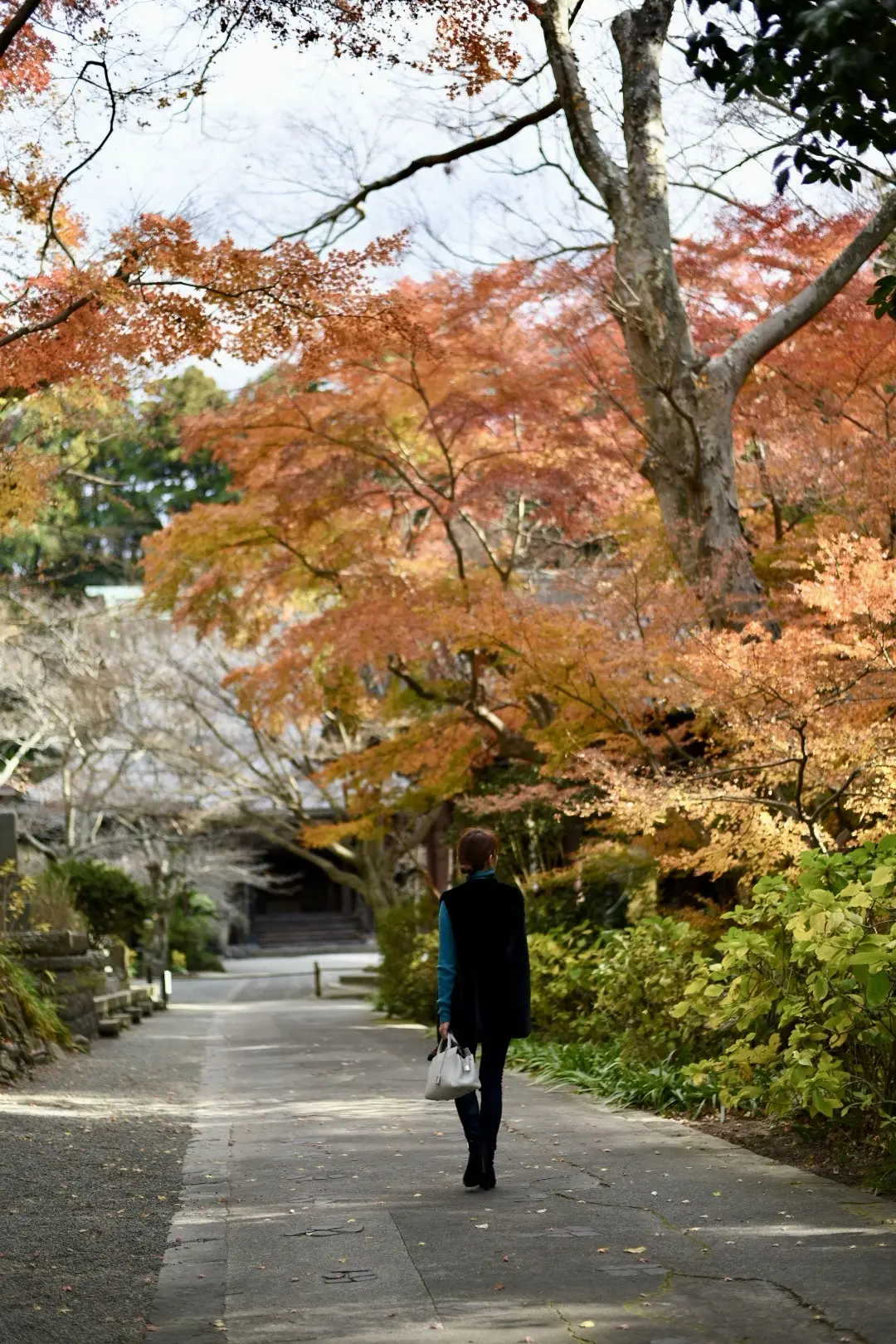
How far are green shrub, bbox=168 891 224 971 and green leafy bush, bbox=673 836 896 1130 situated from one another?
2607 cm

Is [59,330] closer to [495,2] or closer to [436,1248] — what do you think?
[495,2]

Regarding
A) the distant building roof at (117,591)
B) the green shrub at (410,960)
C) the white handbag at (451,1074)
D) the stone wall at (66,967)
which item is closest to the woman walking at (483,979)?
the white handbag at (451,1074)

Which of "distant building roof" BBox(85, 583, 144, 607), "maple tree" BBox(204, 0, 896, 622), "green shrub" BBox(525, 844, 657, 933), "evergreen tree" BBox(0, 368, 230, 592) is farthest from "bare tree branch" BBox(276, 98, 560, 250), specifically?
"distant building roof" BBox(85, 583, 144, 607)

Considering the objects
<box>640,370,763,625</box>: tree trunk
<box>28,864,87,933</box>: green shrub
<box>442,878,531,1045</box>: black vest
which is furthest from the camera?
<box>28,864,87,933</box>: green shrub

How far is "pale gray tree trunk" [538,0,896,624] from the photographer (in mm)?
10484

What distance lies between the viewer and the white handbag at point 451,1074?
5.23 metres

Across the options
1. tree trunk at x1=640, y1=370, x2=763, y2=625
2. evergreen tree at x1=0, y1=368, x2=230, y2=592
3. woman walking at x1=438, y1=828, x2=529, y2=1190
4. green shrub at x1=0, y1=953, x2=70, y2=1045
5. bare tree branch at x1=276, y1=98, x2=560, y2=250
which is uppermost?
evergreen tree at x1=0, y1=368, x2=230, y2=592

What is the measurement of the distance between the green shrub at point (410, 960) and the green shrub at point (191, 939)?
14.5 metres

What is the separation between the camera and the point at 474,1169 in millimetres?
5480

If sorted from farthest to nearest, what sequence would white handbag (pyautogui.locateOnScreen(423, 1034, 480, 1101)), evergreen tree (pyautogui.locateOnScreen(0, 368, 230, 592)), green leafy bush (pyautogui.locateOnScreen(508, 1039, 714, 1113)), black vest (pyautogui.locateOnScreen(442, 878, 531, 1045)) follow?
evergreen tree (pyautogui.locateOnScreen(0, 368, 230, 592)), green leafy bush (pyautogui.locateOnScreen(508, 1039, 714, 1113)), black vest (pyautogui.locateOnScreen(442, 878, 531, 1045)), white handbag (pyautogui.locateOnScreen(423, 1034, 480, 1101))

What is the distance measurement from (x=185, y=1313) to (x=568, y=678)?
7433 mm

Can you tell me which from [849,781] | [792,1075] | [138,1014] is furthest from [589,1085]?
[138,1014]

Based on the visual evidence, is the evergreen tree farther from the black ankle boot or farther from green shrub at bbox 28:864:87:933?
the black ankle boot

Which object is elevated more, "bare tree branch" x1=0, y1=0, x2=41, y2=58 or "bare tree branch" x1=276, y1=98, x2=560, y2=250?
"bare tree branch" x1=276, y1=98, x2=560, y2=250
